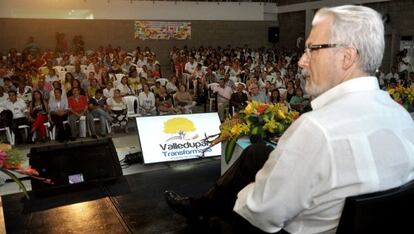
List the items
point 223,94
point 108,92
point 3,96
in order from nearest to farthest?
point 3,96 → point 108,92 → point 223,94

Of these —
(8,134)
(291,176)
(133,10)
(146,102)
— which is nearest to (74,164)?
(291,176)

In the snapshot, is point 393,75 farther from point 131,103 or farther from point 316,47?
point 316,47

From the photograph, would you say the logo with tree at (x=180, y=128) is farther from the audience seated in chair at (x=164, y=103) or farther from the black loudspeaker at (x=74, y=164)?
the audience seated in chair at (x=164, y=103)

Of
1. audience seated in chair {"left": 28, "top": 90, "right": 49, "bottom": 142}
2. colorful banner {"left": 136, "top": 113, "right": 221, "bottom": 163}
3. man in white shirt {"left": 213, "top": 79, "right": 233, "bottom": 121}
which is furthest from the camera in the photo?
man in white shirt {"left": 213, "top": 79, "right": 233, "bottom": 121}

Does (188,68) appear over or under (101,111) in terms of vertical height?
over

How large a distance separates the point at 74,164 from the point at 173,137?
1.54 meters

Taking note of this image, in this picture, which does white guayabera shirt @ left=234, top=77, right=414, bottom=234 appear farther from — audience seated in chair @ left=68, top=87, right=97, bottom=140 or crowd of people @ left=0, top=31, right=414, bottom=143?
audience seated in chair @ left=68, top=87, right=97, bottom=140

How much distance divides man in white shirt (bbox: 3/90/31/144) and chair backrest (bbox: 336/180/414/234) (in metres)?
6.39

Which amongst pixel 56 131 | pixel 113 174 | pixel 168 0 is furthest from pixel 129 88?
pixel 168 0

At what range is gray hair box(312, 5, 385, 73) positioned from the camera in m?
1.21

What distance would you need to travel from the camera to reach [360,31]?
1.21 metres

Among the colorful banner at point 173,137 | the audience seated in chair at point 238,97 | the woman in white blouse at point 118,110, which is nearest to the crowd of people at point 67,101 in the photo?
the woman in white blouse at point 118,110

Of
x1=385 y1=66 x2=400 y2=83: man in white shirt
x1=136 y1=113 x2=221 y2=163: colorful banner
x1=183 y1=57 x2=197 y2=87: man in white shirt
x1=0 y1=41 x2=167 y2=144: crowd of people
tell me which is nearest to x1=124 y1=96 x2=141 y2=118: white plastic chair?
x1=0 y1=41 x2=167 y2=144: crowd of people

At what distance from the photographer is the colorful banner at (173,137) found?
16.2 feet
